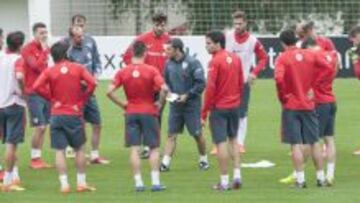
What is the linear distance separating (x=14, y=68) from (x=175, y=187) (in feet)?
7.90

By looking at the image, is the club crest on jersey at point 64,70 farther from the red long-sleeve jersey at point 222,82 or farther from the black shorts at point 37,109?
the black shorts at point 37,109

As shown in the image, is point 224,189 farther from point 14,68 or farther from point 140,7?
point 140,7

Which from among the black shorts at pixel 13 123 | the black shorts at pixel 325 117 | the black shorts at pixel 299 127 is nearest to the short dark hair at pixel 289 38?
the black shorts at pixel 299 127

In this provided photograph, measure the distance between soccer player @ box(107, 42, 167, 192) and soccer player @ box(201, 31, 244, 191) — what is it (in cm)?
62

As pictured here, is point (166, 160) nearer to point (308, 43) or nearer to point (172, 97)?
point (172, 97)

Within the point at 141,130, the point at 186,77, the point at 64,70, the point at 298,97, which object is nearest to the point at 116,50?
the point at 186,77

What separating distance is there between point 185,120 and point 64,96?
2.66 m

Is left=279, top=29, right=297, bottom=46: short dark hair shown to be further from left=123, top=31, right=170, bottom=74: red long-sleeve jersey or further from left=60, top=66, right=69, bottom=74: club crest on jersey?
left=123, top=31, right=170, bottom=74: red long-sleeve jersey

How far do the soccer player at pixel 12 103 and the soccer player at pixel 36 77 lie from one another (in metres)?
1.42

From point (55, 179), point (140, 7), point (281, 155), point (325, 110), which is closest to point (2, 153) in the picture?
point (55, 179)

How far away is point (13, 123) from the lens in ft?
44.7

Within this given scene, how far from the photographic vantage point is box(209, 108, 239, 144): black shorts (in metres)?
13.4

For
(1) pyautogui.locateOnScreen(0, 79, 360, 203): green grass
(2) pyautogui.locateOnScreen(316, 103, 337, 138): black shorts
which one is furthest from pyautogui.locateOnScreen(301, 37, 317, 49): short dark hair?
(1) pyautogui.locateOnScreen(0, 79, 360, 203): green grass

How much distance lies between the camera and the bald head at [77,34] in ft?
51.6
